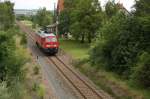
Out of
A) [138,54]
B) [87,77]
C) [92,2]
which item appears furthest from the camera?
[92,2]

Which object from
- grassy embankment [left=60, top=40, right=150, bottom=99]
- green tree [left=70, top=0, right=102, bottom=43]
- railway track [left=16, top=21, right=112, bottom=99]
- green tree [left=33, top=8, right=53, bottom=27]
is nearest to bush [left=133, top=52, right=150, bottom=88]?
grassy embankment [left=60, top=40, right=150, bottom=99]

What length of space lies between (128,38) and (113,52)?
1.76m

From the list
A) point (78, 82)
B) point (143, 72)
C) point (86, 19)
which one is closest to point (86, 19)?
point (86, 19)

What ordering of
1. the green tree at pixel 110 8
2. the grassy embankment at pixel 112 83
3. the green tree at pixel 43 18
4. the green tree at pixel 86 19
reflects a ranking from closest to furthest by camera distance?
1. the grassy embankment at pixel 112 83
2. the green tree at pixel 86 19
3. the green tree at pixel 110 8
4. the green tree at pixel 43 18

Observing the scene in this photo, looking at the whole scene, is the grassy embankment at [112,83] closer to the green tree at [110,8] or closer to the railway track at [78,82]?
the railway track at [78,82]

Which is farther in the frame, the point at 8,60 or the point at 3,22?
the point at 3,22

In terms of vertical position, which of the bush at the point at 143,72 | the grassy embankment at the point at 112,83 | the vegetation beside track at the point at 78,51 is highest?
the bush at the point at 143,72

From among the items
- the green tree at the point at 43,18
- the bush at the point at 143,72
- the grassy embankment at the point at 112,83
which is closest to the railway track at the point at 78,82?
the grassy embankment at the point at 112,83

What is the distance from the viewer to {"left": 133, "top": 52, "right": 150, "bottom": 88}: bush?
2300 centimetres

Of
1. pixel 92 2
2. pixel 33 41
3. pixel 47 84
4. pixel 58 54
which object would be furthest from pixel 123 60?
pixel 33 41

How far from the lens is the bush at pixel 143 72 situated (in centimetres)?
2300

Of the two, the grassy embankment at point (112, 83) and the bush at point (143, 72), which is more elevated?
the bush at point (143, 72)

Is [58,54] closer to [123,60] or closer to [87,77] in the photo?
[87,77]

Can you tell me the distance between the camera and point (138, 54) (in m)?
26.6
